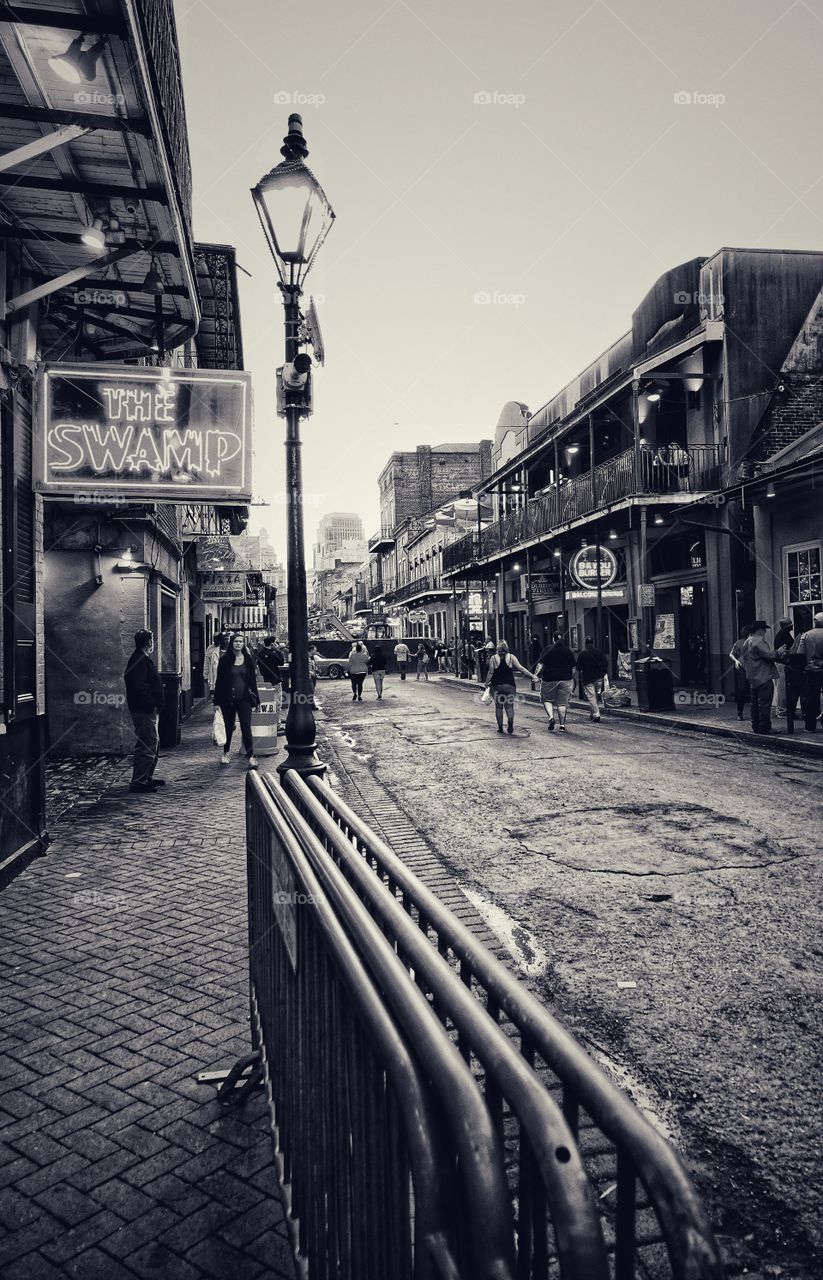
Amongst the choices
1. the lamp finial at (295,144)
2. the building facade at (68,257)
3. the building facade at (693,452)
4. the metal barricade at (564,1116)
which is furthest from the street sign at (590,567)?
the metal barricade at (564,1116)

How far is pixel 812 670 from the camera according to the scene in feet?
39.1

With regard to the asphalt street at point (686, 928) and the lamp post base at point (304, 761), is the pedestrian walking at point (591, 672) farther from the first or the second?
the lamp post base at point (304, 761)

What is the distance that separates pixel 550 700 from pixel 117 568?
26.4 feet

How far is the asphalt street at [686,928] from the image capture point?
2.53 metres

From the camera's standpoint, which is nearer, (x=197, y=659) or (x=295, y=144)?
(x=295, y=144)

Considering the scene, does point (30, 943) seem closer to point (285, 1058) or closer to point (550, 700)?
point (285, 1058)

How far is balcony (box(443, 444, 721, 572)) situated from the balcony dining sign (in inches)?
545

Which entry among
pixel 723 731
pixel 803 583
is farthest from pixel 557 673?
pixel 803 583

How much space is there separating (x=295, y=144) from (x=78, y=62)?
8.14ft

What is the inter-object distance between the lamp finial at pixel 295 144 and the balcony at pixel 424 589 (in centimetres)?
4178

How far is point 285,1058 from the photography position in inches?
90.4

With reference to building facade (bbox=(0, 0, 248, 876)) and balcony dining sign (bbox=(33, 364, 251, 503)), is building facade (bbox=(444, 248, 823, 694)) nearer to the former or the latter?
balcony dining sign (bbox=(33, 364, 251, 503))

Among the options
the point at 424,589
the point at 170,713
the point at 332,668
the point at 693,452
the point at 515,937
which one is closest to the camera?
the point at 515,937

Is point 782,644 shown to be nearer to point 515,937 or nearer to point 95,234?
point 515,937
